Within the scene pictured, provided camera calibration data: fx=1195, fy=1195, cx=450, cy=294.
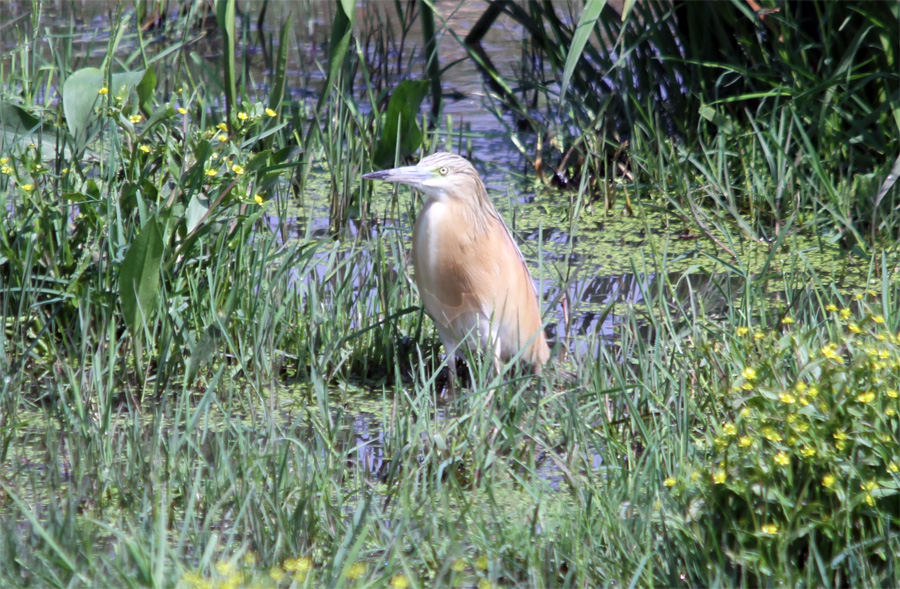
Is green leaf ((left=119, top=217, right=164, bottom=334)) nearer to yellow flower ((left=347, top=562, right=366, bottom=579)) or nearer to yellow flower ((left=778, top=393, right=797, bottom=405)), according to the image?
yellow flower ((left=347, top=562, right=366, bottom=579))

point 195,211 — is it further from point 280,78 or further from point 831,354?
point 831,354

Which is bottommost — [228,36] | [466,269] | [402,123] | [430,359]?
[430,359]

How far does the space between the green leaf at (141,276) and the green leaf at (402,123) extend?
175 centimetres

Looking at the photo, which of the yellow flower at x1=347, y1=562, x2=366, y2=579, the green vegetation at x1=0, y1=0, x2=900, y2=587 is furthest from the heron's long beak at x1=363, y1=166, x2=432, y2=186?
the yellow flower at x1=347, y1=562, x2=366, y2=579

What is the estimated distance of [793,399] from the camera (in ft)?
6.79

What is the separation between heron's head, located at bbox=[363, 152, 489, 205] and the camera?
3.01m

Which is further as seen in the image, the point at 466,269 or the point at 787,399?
the point at 466,269

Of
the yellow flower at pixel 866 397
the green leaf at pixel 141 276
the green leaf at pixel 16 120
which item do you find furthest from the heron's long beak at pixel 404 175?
the yellow flower at pixel 866 397

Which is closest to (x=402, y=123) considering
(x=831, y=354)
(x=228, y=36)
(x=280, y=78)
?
(x=280, y=78)

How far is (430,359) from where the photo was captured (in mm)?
3402

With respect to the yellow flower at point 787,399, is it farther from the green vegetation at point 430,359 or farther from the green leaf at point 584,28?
the green leaf at point 584,28

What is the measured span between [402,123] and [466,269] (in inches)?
64.7

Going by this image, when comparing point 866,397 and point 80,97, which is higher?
point 80,97

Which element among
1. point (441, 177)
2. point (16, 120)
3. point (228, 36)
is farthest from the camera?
point (228, 36)
